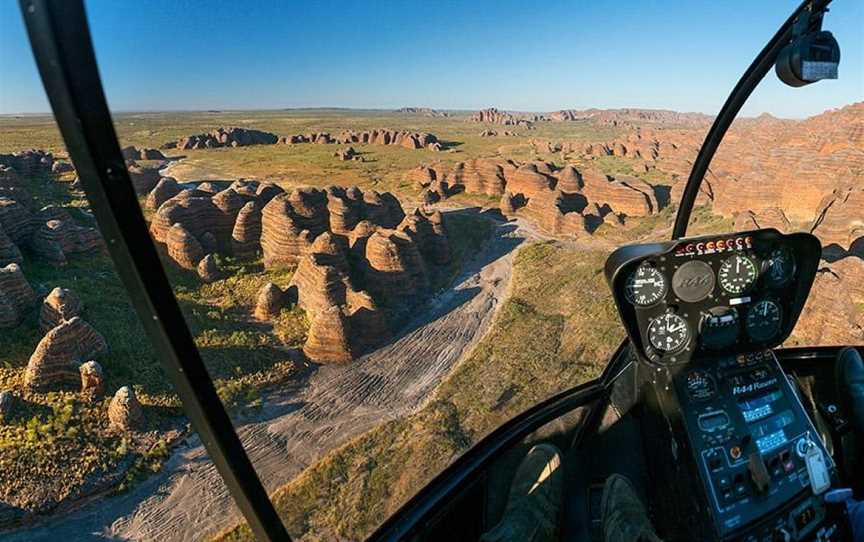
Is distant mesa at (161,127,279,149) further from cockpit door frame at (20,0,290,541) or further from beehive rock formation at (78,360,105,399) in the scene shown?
cockpit door frame at (20,0,290,541)

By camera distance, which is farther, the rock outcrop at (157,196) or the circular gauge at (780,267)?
the circular gauge at (780,267)

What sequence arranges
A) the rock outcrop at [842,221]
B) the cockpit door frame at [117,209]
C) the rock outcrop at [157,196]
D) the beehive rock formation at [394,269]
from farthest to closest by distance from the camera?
1. the rock outcrop at [842,221]
2. the beehive rock formation at [394,269]
3. the rock outcrop at [157,196]
4. the cockpit door frame at [117,209]

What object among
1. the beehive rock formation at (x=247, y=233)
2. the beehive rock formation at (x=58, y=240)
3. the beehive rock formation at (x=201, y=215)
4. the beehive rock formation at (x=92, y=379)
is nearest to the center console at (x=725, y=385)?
the beehive rock formation at (x=92, y=379)

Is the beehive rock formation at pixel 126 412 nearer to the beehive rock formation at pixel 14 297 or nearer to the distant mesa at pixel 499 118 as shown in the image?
the beehive rock formation at pixel 14 297

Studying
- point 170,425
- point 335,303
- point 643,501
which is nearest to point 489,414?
point 643,501

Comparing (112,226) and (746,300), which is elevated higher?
(112,226)

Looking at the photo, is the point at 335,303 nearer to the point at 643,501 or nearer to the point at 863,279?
the point at 643,501
